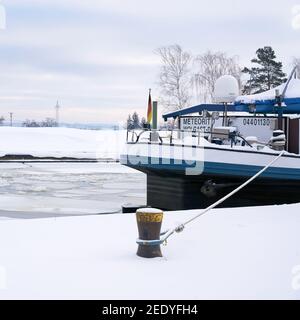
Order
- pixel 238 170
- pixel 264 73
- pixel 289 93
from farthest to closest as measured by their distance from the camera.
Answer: pixel 264 73
pixel 289 93
pixel 238 170

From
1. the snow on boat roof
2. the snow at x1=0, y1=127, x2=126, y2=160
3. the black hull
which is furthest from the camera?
the snow at x1=0, y1=127, x2=126, y2=160

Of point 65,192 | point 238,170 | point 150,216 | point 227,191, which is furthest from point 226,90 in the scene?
point 150,216

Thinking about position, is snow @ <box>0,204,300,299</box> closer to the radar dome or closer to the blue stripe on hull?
the blue stripe on hull

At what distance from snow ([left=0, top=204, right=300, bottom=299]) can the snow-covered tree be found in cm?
3201

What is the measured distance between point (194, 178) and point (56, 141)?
104 feet

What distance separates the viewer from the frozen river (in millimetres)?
11461

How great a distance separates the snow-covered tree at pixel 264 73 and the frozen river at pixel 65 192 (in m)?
19.9

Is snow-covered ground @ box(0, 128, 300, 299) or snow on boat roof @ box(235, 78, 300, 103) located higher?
snow on boat roof @ box(235, 78, 300, 103)

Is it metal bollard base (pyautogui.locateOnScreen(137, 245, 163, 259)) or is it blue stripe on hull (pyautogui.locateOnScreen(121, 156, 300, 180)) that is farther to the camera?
blue stripe on hull (pyautogui.locateOnScreen(121, 156, 300, 180))

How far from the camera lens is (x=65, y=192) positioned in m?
14.7

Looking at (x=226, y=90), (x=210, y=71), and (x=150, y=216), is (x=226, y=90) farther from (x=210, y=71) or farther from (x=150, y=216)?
(x=210, y=71)

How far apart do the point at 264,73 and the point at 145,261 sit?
3561 cm

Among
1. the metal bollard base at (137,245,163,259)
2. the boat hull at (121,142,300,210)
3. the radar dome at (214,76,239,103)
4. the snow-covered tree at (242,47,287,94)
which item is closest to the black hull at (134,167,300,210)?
the boat hull at (121,142,300,210)
